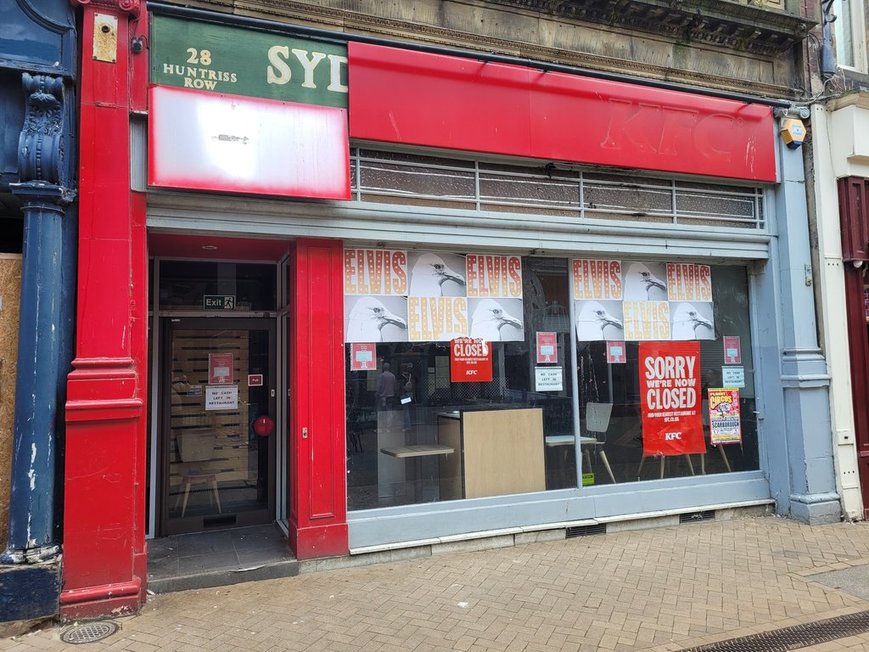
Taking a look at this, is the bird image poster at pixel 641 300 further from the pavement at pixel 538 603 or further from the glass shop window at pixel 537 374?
the pavement at pixel 538 603

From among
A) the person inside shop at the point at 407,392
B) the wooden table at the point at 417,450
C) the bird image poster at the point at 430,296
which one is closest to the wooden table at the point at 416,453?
the wooden table at the point at 417,450

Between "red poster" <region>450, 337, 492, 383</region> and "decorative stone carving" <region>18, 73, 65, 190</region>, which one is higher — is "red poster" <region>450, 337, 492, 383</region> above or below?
below

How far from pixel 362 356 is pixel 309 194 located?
1646 millimetres

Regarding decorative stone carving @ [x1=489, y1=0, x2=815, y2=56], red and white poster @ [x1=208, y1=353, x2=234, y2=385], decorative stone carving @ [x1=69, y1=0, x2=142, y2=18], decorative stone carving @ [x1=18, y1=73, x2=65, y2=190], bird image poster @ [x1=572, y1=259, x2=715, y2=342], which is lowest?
red and white poster @ [x1=208, y1=353, x2=234, y2=385]

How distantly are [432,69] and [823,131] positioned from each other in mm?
5102

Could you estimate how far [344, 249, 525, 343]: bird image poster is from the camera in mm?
6125

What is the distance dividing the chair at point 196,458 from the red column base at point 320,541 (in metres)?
1.55

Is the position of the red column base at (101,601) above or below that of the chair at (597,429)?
below

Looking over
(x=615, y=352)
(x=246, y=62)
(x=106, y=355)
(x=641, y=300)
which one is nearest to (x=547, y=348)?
(x=615, y=352)

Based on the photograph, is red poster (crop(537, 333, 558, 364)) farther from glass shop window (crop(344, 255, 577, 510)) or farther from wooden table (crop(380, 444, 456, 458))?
wooden table (crop(380, 444, 456, 458))

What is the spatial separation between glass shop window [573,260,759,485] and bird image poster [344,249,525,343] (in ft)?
2.93

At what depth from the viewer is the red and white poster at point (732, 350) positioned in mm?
7695

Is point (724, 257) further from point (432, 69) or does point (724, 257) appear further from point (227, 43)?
point (227, 43)

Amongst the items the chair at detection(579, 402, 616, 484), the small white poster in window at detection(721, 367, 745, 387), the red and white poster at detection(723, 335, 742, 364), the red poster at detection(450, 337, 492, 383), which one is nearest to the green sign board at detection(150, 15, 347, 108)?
the red poster at detection(450, 337, 492, 383)
